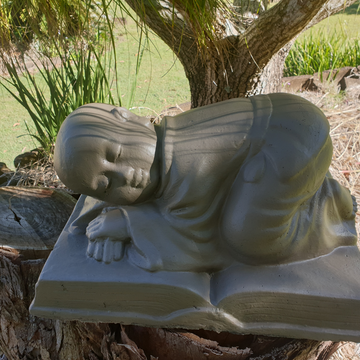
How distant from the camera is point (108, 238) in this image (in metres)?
1.08

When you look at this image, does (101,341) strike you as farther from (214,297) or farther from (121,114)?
(121,114)

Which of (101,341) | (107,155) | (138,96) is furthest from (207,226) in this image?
(138,96)

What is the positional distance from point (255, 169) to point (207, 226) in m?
0.22

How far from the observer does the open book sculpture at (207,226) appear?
0.97 metres

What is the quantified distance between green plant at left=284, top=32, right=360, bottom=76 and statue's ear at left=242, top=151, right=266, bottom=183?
9.10 ft

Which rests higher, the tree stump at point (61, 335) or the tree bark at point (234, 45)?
the tree bark at point (234, 45)

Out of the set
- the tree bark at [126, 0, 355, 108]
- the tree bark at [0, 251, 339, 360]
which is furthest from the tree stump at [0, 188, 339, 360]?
the tree bark at [126, 0, 355, 108]

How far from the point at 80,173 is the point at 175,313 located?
1.61 feet

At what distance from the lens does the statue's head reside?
94cm

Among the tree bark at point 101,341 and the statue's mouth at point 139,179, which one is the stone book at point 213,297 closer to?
the tree bark at point 101,341

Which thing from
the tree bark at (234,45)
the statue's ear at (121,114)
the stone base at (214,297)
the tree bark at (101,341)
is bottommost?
the tree bark at (101,341)

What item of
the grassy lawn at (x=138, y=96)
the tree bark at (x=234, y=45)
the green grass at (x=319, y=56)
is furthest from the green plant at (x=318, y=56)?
the tree bark at (x=234, y=45)

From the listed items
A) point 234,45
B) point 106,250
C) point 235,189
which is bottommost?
point 106,250

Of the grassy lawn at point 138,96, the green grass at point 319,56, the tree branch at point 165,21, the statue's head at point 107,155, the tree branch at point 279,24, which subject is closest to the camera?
the statue's head at point 107,155
